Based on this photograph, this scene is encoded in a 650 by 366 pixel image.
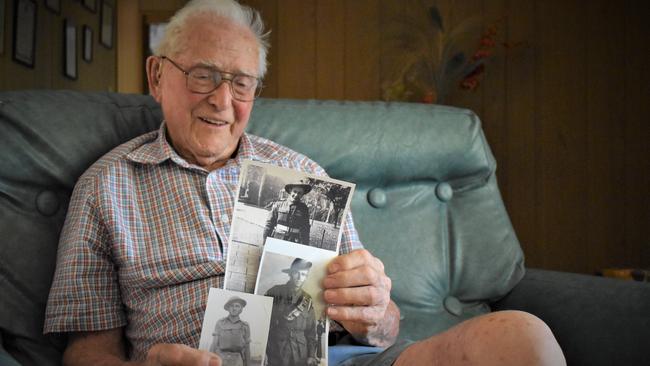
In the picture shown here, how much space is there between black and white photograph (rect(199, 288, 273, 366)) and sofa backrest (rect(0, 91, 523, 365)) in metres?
0.56

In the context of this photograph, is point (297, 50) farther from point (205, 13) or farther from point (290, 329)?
point (290, 329)

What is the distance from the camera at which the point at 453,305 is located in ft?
5.36

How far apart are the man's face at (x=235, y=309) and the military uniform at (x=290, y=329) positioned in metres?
0.05

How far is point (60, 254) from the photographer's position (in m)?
1.28

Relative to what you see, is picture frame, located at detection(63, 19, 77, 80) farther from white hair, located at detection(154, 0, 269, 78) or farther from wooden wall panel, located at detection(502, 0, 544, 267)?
white hair, located at detection(154, 0, 269, 78)

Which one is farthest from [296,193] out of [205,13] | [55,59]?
[55,59]

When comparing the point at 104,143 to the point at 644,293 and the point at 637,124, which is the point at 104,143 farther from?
the point at 637,124

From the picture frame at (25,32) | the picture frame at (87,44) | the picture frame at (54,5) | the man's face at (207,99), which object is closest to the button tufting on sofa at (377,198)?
the man's face at (207,99)

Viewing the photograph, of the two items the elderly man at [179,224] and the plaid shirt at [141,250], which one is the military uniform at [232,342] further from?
the plaid shirt at [141,250]

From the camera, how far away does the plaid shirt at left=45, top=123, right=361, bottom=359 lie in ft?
4.11

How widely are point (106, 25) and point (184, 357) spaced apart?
156 inches

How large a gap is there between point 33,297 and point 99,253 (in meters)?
0.16

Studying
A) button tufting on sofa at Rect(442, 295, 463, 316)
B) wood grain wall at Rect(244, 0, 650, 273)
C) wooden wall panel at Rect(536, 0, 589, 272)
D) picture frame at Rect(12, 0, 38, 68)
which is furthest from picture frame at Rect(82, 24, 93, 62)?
button tufting on sofa at Rect(442, 295, 463, 316)

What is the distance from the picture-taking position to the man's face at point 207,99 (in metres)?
1.40
